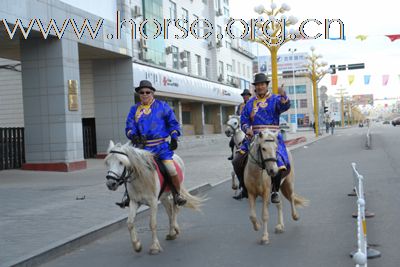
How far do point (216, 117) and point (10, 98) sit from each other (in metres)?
21.5

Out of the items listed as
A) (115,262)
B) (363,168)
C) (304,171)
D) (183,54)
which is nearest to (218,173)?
(304,171)

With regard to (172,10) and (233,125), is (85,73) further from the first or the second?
(233,125)

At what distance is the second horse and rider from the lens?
679 cm

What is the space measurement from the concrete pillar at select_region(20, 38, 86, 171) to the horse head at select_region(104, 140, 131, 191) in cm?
1225

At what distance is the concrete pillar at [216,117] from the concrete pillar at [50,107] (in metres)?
26.5

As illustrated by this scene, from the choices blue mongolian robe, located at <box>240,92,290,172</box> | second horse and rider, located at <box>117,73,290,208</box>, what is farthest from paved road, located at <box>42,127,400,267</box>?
blue mongolian robe, located at <box>240,92,290,172</box>

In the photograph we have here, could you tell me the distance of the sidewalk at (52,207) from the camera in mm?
7021

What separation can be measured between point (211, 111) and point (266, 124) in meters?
37.4

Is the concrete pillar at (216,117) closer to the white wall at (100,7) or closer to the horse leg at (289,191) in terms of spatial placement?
the white wall at (100,7)

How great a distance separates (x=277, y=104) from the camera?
7.15 metres

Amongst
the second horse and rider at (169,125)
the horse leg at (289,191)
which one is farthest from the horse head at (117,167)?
the horse leg at (289,191)

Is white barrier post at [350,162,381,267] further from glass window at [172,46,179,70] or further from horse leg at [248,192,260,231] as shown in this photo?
glass window at [172,46,179,70]

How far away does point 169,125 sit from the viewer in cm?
695

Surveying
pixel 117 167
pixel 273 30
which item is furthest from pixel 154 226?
pixel 273 30
